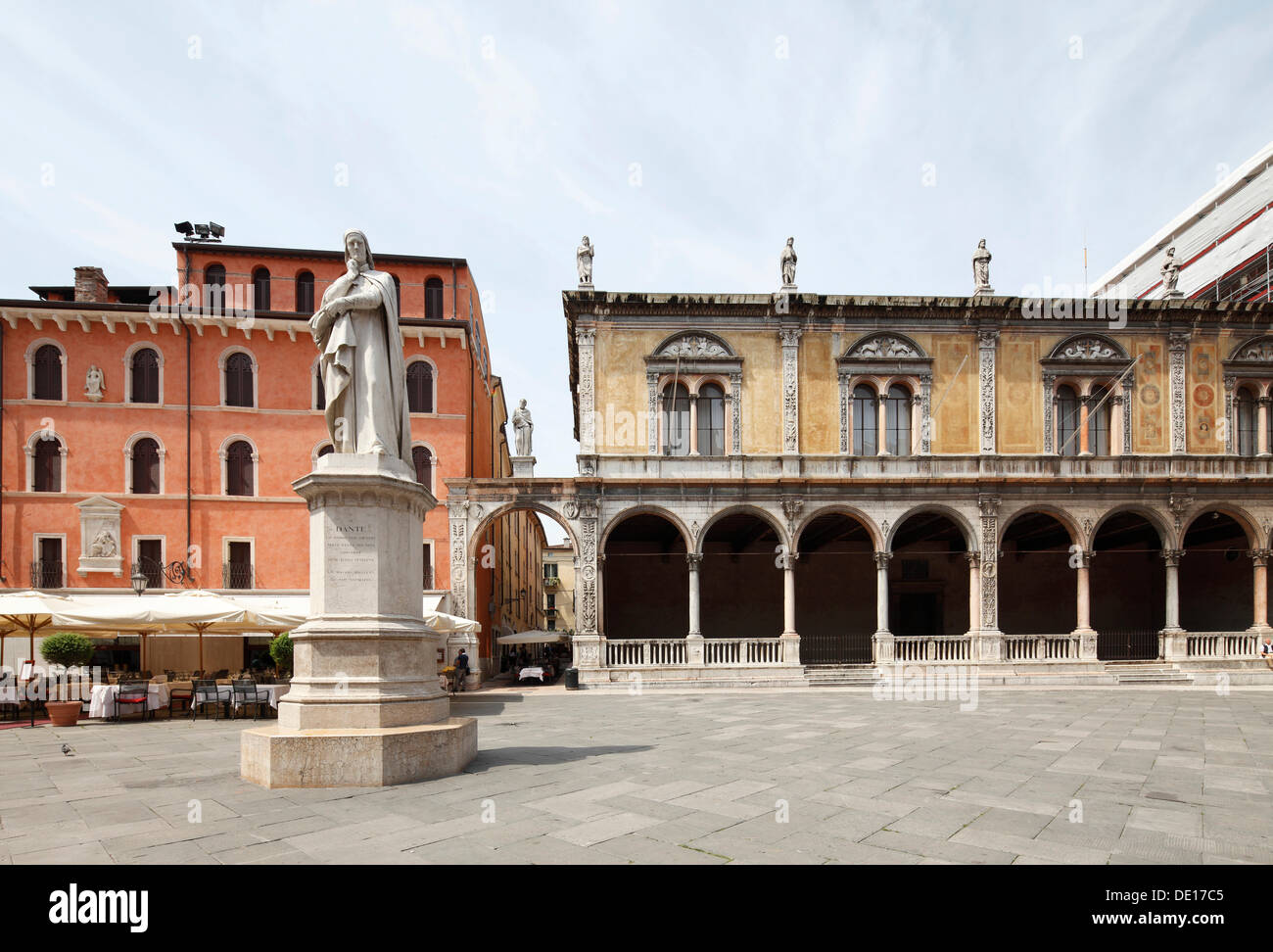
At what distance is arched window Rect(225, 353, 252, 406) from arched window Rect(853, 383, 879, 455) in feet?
63.5

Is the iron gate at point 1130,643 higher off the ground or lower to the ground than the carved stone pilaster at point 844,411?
lower

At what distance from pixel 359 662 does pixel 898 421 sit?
821 inches

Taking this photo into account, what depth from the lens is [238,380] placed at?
24.2 metres

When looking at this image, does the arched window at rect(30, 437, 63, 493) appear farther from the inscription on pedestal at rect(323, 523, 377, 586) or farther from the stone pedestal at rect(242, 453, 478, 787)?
the inscription on pedestal at rect(323, 523, 377, 586)

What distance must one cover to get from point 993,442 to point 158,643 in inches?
1039

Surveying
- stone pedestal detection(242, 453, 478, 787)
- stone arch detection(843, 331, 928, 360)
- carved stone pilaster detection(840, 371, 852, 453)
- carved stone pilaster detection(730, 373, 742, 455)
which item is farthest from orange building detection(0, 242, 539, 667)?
stone pedestal detection(242, 453, 478, 787)

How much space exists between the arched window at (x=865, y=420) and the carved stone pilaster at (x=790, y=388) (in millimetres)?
2098

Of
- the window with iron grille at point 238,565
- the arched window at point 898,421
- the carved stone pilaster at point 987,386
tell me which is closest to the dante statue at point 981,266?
the carved stone pilaster at point 987,386

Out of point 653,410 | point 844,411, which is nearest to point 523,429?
point 653,410

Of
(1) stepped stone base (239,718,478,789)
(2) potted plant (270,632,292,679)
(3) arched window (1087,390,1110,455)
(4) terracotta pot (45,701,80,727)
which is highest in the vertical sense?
(3) arched window (1087,390,1110,455)

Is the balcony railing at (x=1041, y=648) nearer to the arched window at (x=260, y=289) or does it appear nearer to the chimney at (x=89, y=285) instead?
the arched window at (x=260, y=289)

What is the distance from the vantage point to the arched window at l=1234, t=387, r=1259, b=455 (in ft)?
81.7

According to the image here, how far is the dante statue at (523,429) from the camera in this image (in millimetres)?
24234
